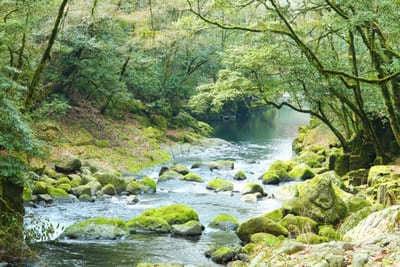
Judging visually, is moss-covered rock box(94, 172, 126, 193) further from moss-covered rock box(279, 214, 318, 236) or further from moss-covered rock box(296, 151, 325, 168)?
moss-covered rock box(296, 151, 325, 168)

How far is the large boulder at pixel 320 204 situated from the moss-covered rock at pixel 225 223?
1.68 m

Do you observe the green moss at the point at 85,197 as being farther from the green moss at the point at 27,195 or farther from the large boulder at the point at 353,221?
the large boulder at the point at 353,221

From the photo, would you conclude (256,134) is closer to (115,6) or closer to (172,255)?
(115,6)

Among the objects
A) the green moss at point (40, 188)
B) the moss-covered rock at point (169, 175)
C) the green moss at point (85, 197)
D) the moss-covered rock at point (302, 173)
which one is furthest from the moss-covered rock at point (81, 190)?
the moss-covered rock at point (302, 173)

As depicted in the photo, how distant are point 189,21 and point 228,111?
40909mm

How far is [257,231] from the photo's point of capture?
13008 millimetres

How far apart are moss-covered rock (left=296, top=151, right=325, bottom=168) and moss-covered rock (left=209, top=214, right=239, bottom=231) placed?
489 inches

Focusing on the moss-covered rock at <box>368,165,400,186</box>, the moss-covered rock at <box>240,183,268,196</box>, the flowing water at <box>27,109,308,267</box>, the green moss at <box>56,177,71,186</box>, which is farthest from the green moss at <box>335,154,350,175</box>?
the green moss at <box>56,177,71,186</box>

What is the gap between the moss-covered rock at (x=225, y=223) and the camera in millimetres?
14398

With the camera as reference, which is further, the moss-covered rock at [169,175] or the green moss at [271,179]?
the moss-covered rock at [169,175]

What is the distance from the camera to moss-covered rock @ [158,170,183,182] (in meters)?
22.9

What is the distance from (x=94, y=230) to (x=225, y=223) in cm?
404

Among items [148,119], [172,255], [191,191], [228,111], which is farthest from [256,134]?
[172,255]

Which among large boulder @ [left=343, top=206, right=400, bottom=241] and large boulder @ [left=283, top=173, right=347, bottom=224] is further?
large boulder @ [left=283, top=173, right=347, bottom=224]
